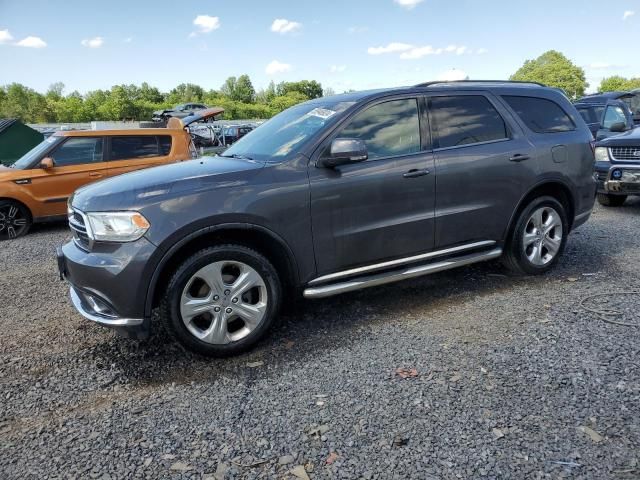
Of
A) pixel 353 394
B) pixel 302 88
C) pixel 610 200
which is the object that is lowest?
pixel 353 394

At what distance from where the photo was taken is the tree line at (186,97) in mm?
56625

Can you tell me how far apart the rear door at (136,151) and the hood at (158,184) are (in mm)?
5006

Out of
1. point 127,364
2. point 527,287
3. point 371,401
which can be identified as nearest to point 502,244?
point 527,287

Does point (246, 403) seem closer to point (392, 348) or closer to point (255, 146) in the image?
point (392, 348)

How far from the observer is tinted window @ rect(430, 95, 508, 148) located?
4094 mm

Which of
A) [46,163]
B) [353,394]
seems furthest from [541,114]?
[46,163]

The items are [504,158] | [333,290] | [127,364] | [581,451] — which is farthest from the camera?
[504,158]

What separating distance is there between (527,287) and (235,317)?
8.90 ft

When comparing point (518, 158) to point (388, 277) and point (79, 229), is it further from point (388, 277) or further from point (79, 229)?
point (79, 229)

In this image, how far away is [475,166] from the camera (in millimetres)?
4145

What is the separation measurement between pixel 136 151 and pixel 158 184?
575 cm

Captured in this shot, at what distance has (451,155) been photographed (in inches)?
159

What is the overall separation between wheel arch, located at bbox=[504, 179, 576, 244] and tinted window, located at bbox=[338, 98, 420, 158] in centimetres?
125

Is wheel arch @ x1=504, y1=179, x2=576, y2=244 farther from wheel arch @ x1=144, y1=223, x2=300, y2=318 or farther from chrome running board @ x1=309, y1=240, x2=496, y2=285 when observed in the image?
wheel arch @ x1=144, y1=223, x2=300, y2=318
